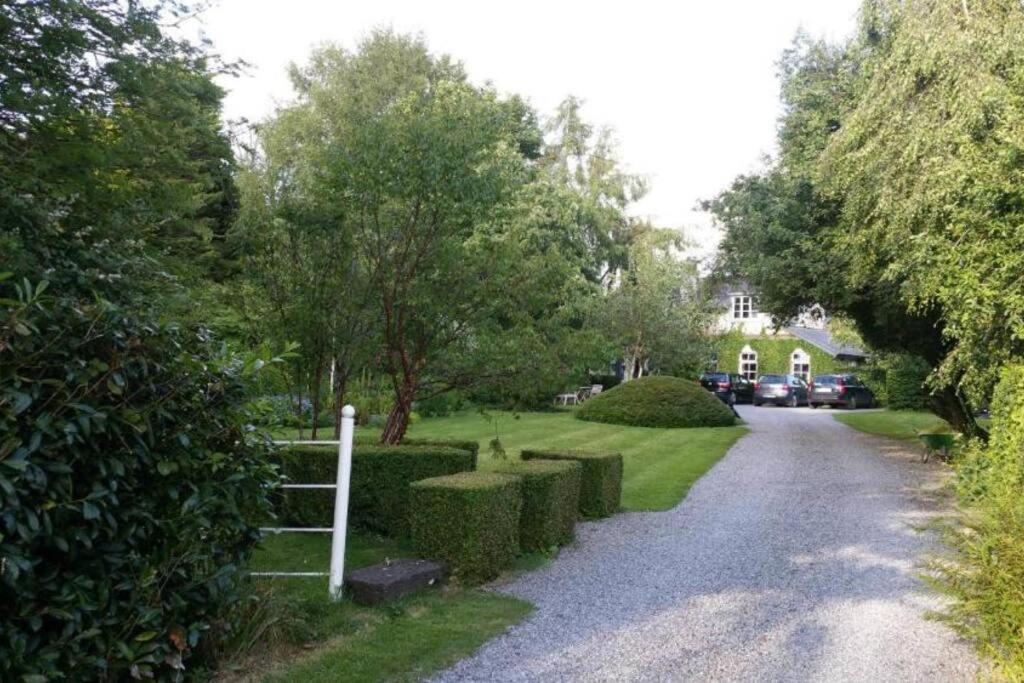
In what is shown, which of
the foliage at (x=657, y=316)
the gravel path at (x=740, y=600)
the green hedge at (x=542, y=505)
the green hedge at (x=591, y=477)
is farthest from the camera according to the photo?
the foliage at (x=657, y=316)

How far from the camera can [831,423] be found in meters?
26.6

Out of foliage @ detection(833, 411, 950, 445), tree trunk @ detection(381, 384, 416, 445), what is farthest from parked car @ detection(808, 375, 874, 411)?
tree trunk @ detection(381, 384, 416, 445)

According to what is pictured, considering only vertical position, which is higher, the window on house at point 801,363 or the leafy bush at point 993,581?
the window on house at point 801,363

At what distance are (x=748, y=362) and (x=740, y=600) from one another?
47808 mm

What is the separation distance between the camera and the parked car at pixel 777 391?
38.1 metres

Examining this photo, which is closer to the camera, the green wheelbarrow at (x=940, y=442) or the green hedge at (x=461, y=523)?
the green hedge at (x=461, y=523)

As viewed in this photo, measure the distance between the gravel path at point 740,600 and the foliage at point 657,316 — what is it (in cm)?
2032

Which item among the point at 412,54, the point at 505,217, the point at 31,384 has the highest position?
the point at 412,54

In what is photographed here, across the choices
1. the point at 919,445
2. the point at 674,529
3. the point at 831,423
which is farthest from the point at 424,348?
the point at 831,423

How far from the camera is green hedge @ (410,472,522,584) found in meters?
6.43

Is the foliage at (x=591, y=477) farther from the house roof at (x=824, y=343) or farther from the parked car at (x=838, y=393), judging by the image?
the house roof at (x=824, y=343)

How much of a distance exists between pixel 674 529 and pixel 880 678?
4.49 m

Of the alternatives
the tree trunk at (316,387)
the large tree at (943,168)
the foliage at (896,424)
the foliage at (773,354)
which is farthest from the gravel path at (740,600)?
the foliage at (773,354)

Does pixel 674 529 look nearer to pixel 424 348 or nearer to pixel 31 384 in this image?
pixel 424 348
